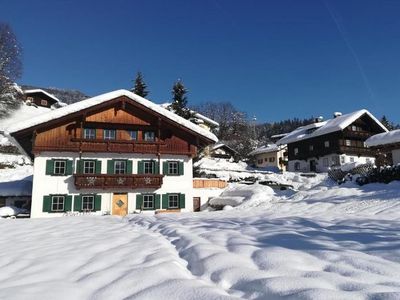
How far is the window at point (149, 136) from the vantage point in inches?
982

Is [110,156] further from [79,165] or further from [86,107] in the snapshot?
[86,107]

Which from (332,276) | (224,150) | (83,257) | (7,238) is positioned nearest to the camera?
(332,276)

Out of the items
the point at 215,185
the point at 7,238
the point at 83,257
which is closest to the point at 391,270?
the point at 83,257

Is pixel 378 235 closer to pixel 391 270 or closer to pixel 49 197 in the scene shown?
pixel 391 270

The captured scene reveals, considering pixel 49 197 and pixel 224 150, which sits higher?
pixel 224 150

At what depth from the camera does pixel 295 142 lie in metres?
51.8

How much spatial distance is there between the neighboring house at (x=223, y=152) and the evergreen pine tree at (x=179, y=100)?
19485 millimetres

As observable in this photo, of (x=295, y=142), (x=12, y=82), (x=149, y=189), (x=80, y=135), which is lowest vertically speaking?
(x=149, y=189)

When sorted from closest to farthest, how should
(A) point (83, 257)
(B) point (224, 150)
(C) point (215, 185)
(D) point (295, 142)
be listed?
(A) point (83, 257) < (C) point (215, 185) < (D) point (295, 142) < (B) point (224, 150)

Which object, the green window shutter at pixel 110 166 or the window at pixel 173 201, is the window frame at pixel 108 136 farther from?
the window at pixel 173 201

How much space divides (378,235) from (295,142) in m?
46.0

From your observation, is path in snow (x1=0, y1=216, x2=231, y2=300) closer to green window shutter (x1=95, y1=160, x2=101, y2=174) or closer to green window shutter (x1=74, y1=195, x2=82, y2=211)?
green window shutter (x1=74, y1=195, x2=82, y2=211)

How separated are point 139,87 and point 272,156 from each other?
28.2m

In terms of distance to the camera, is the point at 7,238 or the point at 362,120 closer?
the point at 7,238
